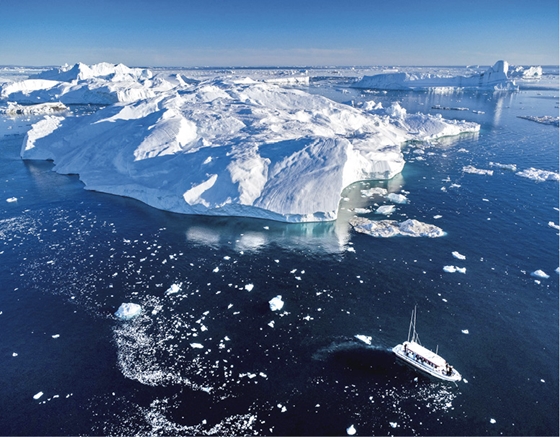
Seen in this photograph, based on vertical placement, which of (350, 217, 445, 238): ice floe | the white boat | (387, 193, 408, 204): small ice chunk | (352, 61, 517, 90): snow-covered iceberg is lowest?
the white boat

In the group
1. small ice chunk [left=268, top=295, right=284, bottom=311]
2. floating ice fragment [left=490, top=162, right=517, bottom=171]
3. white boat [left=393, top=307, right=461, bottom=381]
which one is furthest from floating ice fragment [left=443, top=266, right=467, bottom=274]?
floating ice fragment [left=490, top=162, right=517, bottom=171]

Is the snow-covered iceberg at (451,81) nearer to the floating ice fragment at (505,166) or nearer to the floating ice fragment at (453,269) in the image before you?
the floating ice fragment at (505,166)

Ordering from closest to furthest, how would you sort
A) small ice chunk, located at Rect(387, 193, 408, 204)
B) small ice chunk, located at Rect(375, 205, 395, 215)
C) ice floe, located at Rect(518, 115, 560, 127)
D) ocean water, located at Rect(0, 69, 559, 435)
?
ocean water, located at Rect(0, 69, 559, 435), small ice chunk, located at Rect(375, 205, 395, 215), small ice chunk, located at Rect(387, 193, 408, 204), ice floe, located at Rect(518, 115, 560, 127)

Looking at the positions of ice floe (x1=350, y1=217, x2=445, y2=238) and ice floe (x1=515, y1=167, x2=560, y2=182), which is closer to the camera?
ice floe (x1=350, y1=217, x2=445, y2=238)

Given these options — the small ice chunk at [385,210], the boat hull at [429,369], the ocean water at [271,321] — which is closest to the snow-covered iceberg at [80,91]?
the ocean water at [271,321]

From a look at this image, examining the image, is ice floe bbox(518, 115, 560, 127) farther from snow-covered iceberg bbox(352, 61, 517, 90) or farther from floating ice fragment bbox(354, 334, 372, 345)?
floating ice fragment bbox(354, 334, 372, 345)

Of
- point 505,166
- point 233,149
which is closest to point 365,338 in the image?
point 233,149

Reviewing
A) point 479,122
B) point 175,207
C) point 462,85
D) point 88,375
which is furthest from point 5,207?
point 462,85
